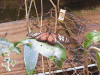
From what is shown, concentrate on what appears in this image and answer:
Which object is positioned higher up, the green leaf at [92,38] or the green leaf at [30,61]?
the green leaf at [92,38]

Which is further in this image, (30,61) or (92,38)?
(92,38)


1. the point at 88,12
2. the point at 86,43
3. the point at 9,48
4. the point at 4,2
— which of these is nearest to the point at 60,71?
the point at 86,43

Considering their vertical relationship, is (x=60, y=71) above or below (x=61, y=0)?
below

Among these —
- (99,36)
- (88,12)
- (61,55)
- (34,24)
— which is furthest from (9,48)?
(88,12)

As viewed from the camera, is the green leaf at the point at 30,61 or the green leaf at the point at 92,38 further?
the green leaf at the point at 92,38

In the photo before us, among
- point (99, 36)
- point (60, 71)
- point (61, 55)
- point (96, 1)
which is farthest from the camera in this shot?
point (96, 1)

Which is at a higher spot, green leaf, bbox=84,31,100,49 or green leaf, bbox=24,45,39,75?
green leaf, bbox=84,31,100,49

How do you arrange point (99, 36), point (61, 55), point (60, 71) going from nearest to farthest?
1. point (61, 55)
2. point (99, 36)
3. point (60, 71)

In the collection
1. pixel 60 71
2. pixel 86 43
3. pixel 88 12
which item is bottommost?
pixel 60 71

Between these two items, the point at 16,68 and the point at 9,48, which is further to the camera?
the point at 16,68

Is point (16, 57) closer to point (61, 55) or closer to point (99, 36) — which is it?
point (61, 55)

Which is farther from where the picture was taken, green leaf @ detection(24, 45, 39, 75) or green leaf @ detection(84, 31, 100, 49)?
green leaf @ detection(84, 31, 100, 49)
